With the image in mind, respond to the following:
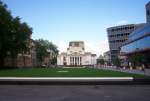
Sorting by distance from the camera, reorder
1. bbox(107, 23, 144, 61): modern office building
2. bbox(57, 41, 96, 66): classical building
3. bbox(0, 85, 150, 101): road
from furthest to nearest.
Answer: bbox(57, 41, 96, 66): classical building → bbox(107, 23, 144, 61): modern office building → bbox(0, 85, 150, 101): road

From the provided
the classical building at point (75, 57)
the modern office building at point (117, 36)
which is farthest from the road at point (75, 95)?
the classical building at point (75, 57)

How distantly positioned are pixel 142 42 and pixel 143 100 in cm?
7316

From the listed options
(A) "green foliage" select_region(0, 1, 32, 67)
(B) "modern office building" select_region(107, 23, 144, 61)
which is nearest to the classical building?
(B) "modern office building" select_region(107, 23, 144, 61)

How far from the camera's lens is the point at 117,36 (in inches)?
6058

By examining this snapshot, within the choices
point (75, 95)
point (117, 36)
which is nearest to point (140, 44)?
point (117, 36)

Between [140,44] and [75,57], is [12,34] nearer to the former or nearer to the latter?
[140,44]

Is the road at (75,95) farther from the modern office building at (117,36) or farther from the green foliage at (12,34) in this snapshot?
the modern office building at (117,36)

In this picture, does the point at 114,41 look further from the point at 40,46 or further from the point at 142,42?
the point at 142,42

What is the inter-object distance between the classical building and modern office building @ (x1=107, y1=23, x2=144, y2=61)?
79.5 ft

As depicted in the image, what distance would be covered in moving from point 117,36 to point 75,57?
1472 inches

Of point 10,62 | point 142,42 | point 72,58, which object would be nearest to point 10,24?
point 10,62

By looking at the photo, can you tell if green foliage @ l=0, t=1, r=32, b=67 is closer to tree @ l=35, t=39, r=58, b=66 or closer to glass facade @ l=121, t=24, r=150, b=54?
glass facade @ l=121, t=24, r=150, b=54

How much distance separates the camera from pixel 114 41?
156500 millimetres

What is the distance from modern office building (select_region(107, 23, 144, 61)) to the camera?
148 meters
